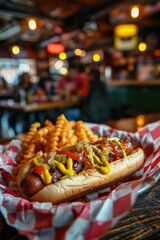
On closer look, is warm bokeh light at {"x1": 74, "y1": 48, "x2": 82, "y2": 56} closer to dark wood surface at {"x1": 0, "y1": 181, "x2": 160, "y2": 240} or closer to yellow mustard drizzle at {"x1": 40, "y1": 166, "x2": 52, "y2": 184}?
yellow mustard drizzle at {"x1": 40, "y1": 166, "x2": 52, "y2": 184}

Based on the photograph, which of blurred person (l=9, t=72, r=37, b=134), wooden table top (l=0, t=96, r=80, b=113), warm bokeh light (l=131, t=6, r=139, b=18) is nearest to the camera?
warm bokeh light (l=131, t=6, r=139, b=18)

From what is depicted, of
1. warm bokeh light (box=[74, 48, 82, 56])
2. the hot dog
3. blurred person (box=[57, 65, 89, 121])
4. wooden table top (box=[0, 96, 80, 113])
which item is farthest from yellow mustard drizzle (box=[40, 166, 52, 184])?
warm bokeh light (box=[74, 48, 82, 56])

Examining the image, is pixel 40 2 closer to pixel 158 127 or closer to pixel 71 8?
pixel 71 8

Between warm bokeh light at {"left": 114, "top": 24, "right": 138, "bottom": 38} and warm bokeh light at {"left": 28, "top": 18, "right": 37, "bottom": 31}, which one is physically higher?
warm bokeh light at {"left": 114, "top": 24, "right": 138, "bottom": 38}

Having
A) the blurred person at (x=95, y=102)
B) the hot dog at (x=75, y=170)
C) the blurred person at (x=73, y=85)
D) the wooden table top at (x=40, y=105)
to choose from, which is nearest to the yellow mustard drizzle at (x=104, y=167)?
the hot dog at (x=75, y=170)

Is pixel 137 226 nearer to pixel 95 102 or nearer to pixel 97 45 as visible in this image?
pixel 95 102

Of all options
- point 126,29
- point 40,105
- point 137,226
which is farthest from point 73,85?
point 137,226

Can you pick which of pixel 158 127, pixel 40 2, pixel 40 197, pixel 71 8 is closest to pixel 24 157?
pixel 40 197

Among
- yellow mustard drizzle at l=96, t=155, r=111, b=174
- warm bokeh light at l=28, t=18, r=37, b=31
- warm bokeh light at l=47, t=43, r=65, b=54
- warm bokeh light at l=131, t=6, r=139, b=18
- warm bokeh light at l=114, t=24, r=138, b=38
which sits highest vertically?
warm bokeh light at l=47, t=43, r=65, b=54
